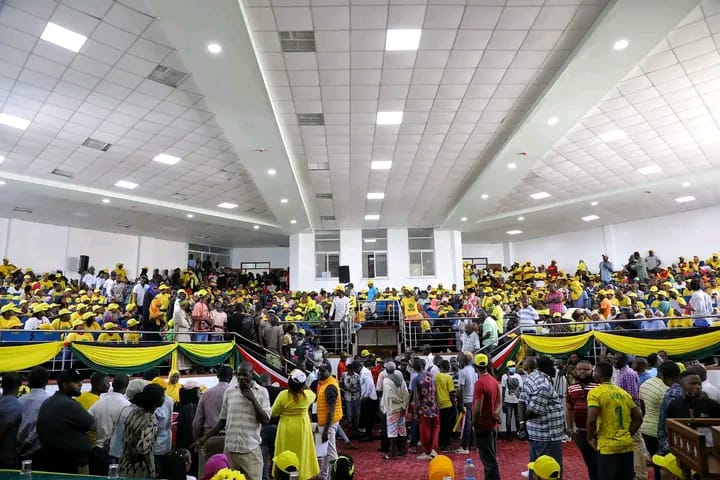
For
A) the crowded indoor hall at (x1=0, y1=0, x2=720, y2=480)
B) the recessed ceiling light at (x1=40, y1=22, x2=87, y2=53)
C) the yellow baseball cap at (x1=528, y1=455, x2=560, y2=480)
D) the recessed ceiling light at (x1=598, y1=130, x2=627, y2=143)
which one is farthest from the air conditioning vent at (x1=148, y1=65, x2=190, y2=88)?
the recessed ceiling light at (x1=598, y1=130, x2=627, y2=143)

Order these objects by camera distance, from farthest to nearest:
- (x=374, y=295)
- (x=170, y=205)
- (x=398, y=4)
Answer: (x=374, y=295)
(x=170, y=205)
(x=398, y=4)

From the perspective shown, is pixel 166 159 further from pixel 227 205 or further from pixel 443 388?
pixel 443 388

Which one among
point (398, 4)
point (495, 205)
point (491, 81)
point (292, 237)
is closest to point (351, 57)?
point (398, 4)

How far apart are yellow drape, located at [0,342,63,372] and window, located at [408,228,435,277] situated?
15.8 meters

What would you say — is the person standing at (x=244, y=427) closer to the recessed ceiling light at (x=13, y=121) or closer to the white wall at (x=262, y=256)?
the recessed ceiling light at (x=13, y=121)

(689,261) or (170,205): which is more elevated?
(170,205)

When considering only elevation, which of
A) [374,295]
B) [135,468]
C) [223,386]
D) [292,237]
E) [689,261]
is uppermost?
[292,237]

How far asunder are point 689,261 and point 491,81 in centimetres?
1582

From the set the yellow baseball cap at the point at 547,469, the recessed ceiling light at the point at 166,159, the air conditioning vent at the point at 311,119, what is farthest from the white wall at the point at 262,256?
the yellow baseball cap at the point at 547,469

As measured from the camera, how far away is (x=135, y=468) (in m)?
3.45

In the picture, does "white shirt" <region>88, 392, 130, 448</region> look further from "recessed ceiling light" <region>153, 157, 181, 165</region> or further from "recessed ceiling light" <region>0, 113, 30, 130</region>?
"recessed ceiling light" <region>153, 157, 181, 165</region>

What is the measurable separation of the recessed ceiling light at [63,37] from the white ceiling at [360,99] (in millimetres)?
128

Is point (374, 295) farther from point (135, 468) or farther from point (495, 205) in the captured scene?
point (135, 468)

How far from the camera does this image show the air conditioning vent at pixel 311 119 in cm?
970
